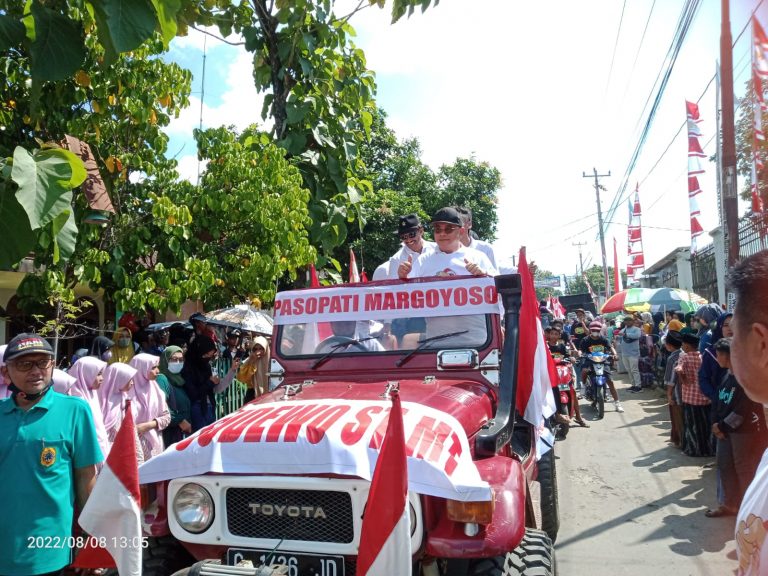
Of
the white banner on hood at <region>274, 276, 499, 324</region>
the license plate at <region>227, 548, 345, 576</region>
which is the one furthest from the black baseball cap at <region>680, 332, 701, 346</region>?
the license plate at <region>227, 548, 345, 576</region>

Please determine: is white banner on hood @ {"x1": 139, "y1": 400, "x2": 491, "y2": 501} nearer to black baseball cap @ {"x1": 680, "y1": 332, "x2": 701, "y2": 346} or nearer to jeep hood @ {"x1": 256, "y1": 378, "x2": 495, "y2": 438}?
jeep hood @ {"x1": 256, "y1": 378, "x2": 495, "y2": 438}

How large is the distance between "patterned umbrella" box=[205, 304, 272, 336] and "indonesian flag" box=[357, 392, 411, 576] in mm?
6344

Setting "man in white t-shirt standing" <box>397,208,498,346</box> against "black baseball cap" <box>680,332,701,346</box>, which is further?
"black baseball cap" <box>680,332,701,346</box>

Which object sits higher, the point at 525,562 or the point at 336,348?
the point at 336,348

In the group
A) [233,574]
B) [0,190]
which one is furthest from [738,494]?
[0,190]

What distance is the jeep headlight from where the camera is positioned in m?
2.82

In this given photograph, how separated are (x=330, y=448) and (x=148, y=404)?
379 cm

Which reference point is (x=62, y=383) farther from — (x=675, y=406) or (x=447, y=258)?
(x=675, y=406)

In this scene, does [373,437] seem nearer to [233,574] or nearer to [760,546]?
[233,574]

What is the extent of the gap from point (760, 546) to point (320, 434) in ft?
5.90

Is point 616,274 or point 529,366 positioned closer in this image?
point 529,366

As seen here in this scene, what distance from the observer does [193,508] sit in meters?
2.84

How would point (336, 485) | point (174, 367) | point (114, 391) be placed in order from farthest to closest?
point (174, 367)
point (114, 391)
point (336, 485)

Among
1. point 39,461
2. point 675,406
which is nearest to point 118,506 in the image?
point 39,461
